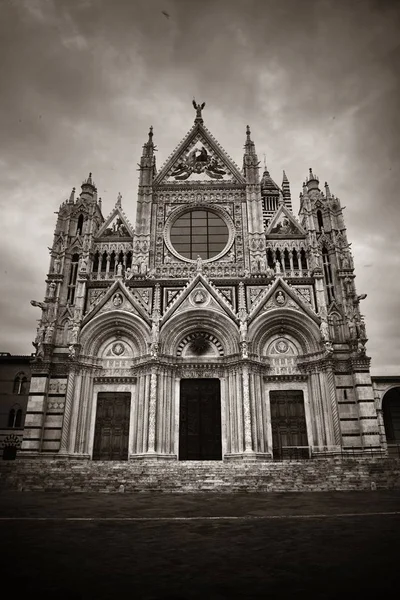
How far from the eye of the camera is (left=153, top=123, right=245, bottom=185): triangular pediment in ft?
89.1

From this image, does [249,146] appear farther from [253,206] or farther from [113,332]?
[113,332]

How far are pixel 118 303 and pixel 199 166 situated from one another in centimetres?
1151

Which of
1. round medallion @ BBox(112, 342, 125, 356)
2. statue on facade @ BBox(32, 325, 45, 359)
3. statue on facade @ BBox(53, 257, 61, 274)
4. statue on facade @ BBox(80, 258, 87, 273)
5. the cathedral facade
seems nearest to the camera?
the cathedral facade

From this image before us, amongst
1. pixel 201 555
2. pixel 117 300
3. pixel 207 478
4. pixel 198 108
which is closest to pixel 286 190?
pixel 198 108

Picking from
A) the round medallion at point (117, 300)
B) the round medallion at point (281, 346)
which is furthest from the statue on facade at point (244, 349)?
the round medallion at point (117, 300)

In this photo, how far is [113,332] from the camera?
22656 mm

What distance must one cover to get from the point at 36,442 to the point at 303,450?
13.2 metres

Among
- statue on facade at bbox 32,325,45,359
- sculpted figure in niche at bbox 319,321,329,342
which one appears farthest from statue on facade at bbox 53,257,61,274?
sculpted figure in niche at bbox 319,321,329,342

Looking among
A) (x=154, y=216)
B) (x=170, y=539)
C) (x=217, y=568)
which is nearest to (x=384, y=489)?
(x=170, y=539)

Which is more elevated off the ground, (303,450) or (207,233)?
(207,233)

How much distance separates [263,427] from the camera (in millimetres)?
20438

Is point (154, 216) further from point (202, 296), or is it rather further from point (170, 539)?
point (170, 539)

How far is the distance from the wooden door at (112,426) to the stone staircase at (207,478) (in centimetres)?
412

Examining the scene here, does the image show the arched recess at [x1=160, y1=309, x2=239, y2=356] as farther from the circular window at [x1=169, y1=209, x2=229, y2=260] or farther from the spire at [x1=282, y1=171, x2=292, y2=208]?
the spire at [x1=282, y1=171, x2=292, y2=208]
